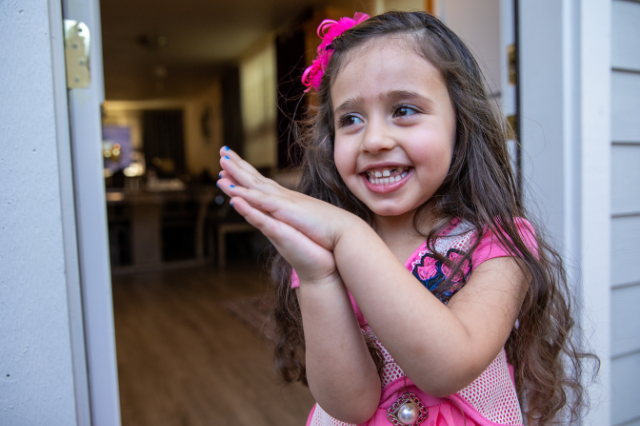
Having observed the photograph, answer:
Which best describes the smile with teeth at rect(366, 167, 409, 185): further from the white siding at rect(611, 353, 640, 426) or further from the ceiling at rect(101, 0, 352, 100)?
the ceiling at rect(101, 0, 352, 100)

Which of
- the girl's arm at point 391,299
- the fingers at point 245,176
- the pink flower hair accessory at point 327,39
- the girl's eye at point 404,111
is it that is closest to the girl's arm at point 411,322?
the girl's arm at point 391,299

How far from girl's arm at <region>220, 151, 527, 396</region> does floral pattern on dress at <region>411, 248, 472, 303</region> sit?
114mm

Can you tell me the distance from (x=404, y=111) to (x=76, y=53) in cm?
63

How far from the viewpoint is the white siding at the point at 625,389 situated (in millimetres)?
1183

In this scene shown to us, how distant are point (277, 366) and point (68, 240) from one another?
1.62 feet

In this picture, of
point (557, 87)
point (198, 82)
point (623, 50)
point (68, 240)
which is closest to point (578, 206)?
point (557, 87)

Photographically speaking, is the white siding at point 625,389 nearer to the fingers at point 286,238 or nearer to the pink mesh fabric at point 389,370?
the pink mesh fabric at point 389,370

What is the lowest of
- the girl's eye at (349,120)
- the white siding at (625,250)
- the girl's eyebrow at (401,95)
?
the white siding at (625,250)

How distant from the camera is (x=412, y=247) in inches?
27.9

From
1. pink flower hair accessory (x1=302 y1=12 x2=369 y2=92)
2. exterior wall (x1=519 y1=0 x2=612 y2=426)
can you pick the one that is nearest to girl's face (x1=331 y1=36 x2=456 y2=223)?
pink flower hair accessory (x1=302 y1=12 x2=369 y2=92)

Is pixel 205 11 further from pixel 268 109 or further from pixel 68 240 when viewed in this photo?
pixel 68 240

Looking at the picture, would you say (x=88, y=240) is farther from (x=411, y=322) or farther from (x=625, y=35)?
(x=625, y=35)

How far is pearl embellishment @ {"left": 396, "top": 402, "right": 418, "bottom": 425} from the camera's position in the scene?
24.0 inches

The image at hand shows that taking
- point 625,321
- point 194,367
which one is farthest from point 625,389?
point 194,367
